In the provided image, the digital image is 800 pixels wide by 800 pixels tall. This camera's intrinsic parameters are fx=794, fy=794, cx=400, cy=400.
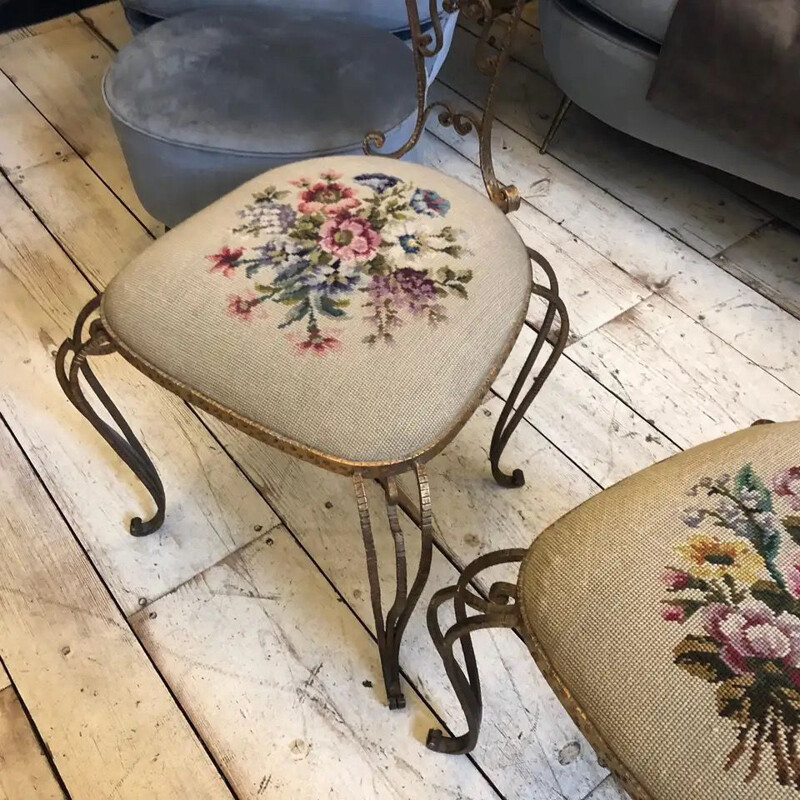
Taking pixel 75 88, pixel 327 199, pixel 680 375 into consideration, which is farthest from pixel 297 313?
pixel 75 88

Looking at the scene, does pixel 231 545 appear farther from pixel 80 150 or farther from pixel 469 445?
pixel 80 150

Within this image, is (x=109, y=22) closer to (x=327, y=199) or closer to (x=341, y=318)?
(x=327, y=199)

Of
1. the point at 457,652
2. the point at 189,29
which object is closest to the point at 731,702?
the point at 457,652

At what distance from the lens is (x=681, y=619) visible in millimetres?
537

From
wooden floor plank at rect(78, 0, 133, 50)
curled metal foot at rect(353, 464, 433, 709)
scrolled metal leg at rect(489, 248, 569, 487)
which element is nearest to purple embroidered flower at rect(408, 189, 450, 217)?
scrolled metal leg at rect(489, 248, 569, 487)

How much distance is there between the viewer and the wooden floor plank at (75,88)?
1581 millimetres

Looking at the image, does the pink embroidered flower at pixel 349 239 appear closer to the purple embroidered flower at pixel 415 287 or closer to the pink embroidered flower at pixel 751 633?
the purple embroidered flower at pixel 415 287

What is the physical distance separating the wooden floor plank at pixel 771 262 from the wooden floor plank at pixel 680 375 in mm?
161

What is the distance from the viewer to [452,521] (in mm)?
1058

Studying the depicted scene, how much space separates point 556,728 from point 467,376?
44cm

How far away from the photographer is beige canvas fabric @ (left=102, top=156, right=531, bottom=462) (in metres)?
0.68

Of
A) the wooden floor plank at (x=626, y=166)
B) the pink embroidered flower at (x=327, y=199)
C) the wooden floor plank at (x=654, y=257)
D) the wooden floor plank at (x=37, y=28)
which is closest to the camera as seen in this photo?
the pink embroidered flower at (x=327, y=199)

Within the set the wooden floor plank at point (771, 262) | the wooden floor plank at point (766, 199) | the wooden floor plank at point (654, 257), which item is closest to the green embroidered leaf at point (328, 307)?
the wooden floor plank at point (654, 257)

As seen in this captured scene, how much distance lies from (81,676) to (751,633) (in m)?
0.74
